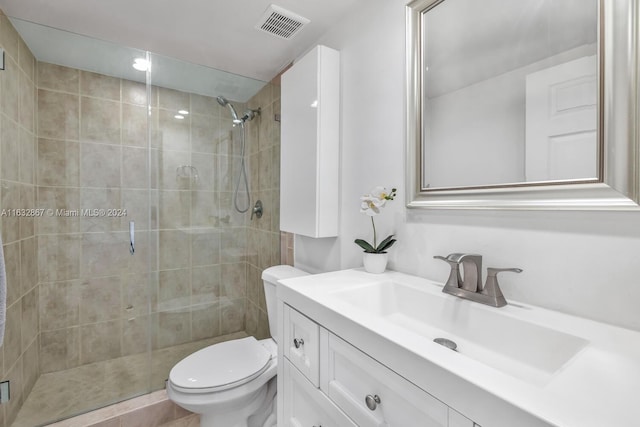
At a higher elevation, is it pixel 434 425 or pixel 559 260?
pixel 559 260

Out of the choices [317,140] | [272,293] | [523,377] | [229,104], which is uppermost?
[229,104]

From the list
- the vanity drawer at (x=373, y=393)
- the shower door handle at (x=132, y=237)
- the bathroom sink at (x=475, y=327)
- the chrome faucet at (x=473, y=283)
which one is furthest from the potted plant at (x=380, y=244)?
the shower door handle at (x=132, y=237)

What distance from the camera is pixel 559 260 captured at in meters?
0.76

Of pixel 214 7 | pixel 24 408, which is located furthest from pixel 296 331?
pixel 24 408

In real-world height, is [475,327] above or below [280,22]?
below

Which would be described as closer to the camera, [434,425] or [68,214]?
[434,425]

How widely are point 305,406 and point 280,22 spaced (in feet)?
5.74

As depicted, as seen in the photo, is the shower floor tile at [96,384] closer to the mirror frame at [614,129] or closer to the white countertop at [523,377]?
the white countertop at [523,377]

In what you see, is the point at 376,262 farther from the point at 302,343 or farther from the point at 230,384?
the point at 230,384

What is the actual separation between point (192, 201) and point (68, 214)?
0.84 m

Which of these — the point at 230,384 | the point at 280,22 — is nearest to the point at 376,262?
the point at 230,384

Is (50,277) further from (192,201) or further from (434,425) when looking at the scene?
(434,425)

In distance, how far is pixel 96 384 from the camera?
5.90ft

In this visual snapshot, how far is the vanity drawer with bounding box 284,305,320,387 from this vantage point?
2.77ft
